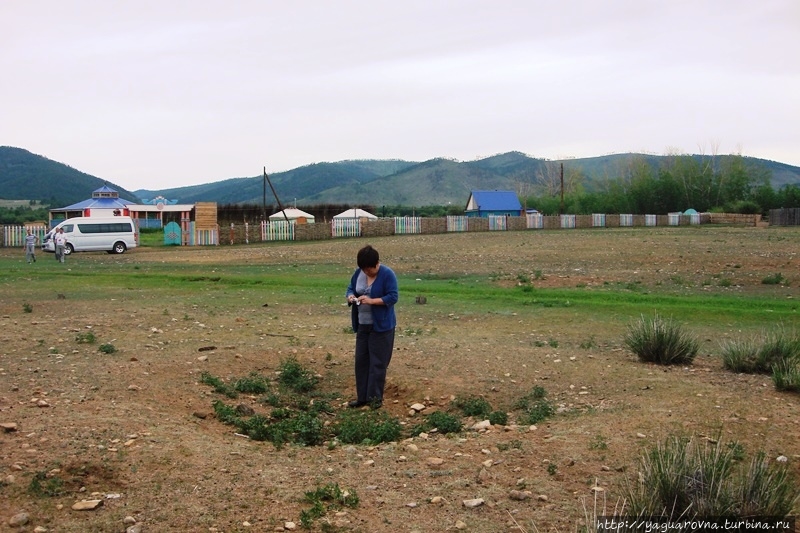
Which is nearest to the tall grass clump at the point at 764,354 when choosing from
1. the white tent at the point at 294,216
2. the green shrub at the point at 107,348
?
the green shrub at the point at 107,348

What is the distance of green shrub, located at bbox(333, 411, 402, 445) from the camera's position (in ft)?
24.5

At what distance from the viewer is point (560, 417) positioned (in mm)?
8008

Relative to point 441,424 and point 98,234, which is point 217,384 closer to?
point 441,424

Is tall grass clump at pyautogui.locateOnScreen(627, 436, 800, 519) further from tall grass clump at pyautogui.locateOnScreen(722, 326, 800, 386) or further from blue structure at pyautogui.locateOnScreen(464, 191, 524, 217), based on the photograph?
blue structure at pyautogui.locateOnScreen(464, 191, 524, 217)

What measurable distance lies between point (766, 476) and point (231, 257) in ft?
110

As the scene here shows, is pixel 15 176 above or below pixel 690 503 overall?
above

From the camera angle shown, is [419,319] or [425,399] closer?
[425,399]

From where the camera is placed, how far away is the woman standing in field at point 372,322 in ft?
29.1

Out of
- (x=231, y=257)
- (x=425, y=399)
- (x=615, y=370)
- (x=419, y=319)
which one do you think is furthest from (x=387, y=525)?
(x=231, y=257)

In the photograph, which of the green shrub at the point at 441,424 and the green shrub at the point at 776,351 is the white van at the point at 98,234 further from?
the green shrub at the point at 776,351

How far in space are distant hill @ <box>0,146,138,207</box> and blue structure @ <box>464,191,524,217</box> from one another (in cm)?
7822

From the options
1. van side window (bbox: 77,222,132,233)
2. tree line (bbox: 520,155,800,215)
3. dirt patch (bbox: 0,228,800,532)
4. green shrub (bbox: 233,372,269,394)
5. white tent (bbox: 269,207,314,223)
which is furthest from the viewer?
tree line (bbox: 520,155,800,215)

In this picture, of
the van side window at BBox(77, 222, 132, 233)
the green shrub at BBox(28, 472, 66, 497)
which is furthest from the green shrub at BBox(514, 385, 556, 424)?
the van side window at BBox(77, 222, 132, 233)

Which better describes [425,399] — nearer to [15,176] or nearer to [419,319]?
[419,319]
